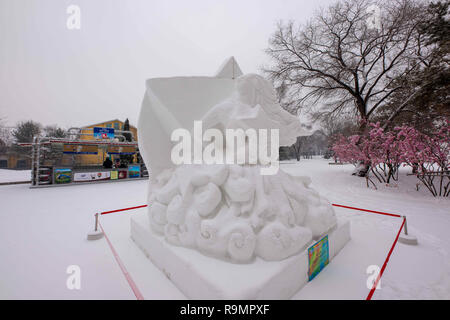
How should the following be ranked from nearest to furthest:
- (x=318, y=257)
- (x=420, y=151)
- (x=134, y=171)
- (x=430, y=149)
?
1. (x=318, y=257)
2. (x=430, y=149)
3. (x=420, y=151)
4. (x=134, y=171)

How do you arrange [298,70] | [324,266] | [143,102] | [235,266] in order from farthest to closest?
[298,70] → [143,102] → [324,266] → [235,266]

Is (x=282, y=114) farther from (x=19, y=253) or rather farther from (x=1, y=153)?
(x=1, y=153)

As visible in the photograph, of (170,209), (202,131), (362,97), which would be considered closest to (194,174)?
(170,209)

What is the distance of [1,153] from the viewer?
17.7 metres

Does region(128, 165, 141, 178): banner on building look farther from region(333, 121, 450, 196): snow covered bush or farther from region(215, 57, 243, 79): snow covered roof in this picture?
region(333, 121, 450, 196): snow covered bush

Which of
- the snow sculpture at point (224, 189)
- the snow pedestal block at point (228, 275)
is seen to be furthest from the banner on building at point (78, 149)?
the snow pedestal block at point (228, 275)

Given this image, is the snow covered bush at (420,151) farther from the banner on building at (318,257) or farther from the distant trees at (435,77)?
the banner on building at (318,257)

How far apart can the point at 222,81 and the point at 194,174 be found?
5.43ft

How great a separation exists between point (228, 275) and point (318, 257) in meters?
0.99

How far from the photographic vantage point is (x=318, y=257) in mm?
1808

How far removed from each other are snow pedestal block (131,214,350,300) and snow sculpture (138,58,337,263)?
0.23 feet

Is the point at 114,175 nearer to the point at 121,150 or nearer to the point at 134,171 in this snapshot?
the point at 134,171

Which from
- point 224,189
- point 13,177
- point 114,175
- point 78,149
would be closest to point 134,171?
point 114,175

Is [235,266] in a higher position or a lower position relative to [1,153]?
lower
